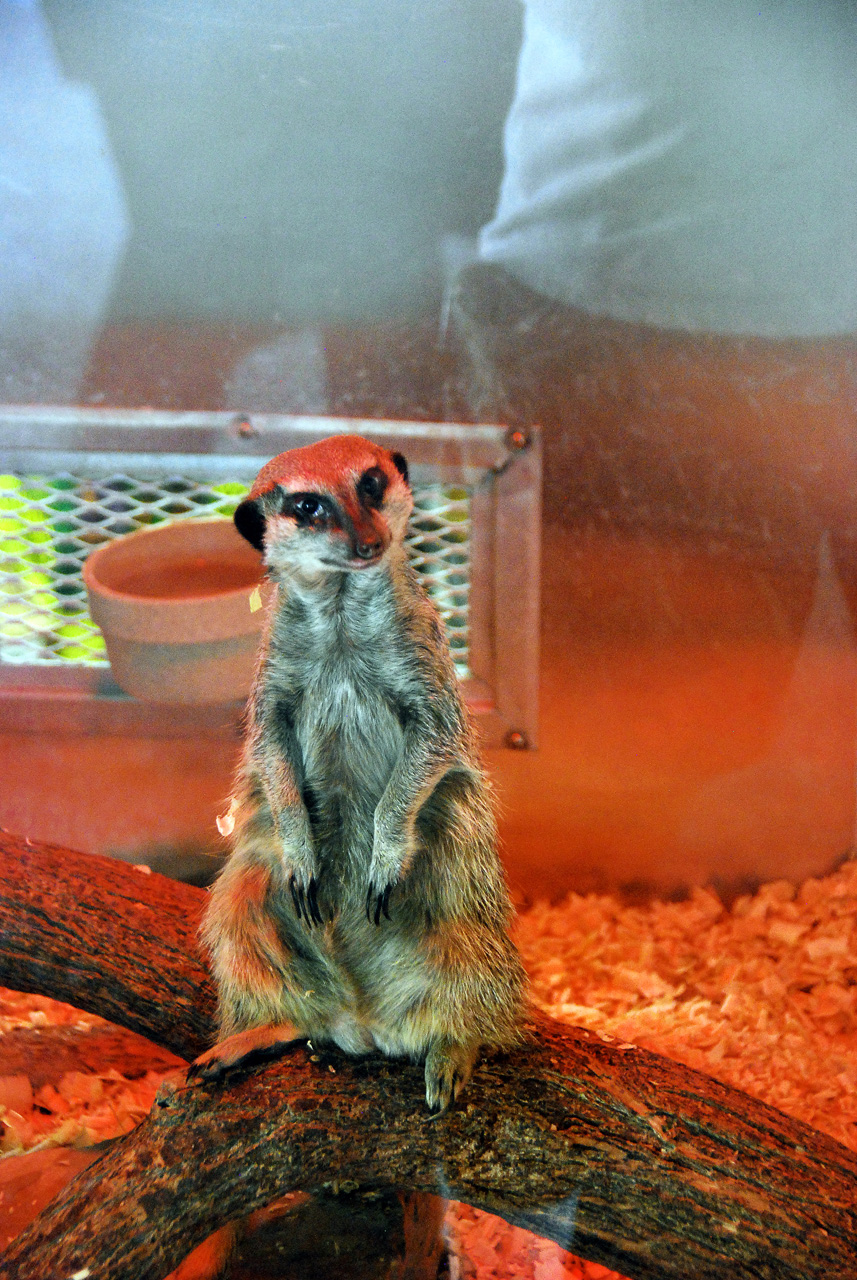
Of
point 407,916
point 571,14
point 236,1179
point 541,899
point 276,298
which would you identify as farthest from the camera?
point 541,899

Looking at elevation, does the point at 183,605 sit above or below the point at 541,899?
above

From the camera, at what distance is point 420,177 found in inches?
73.3

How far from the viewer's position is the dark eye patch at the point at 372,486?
4.17 feet

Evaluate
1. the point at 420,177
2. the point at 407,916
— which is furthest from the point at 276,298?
the point at 407,916

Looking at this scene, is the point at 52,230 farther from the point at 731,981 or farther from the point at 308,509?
the point at 731,981

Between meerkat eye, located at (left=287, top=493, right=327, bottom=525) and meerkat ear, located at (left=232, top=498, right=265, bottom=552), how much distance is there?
7 centimetres

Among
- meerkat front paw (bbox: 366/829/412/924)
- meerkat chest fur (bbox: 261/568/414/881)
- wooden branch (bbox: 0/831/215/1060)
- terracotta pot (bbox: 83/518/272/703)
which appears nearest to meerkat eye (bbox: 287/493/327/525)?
meerkat chest fur (bbox: 261/568/414/881)

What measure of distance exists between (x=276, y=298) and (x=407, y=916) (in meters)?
1.24

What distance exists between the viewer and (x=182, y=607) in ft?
5.00

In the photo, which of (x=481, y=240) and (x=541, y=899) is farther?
(x=541, y=899)

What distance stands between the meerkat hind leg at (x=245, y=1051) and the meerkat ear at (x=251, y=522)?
754mm

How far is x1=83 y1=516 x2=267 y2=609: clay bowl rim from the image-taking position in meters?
1.53

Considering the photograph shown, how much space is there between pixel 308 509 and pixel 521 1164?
0.98m

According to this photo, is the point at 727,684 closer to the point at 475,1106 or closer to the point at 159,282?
the point at 475,1106
